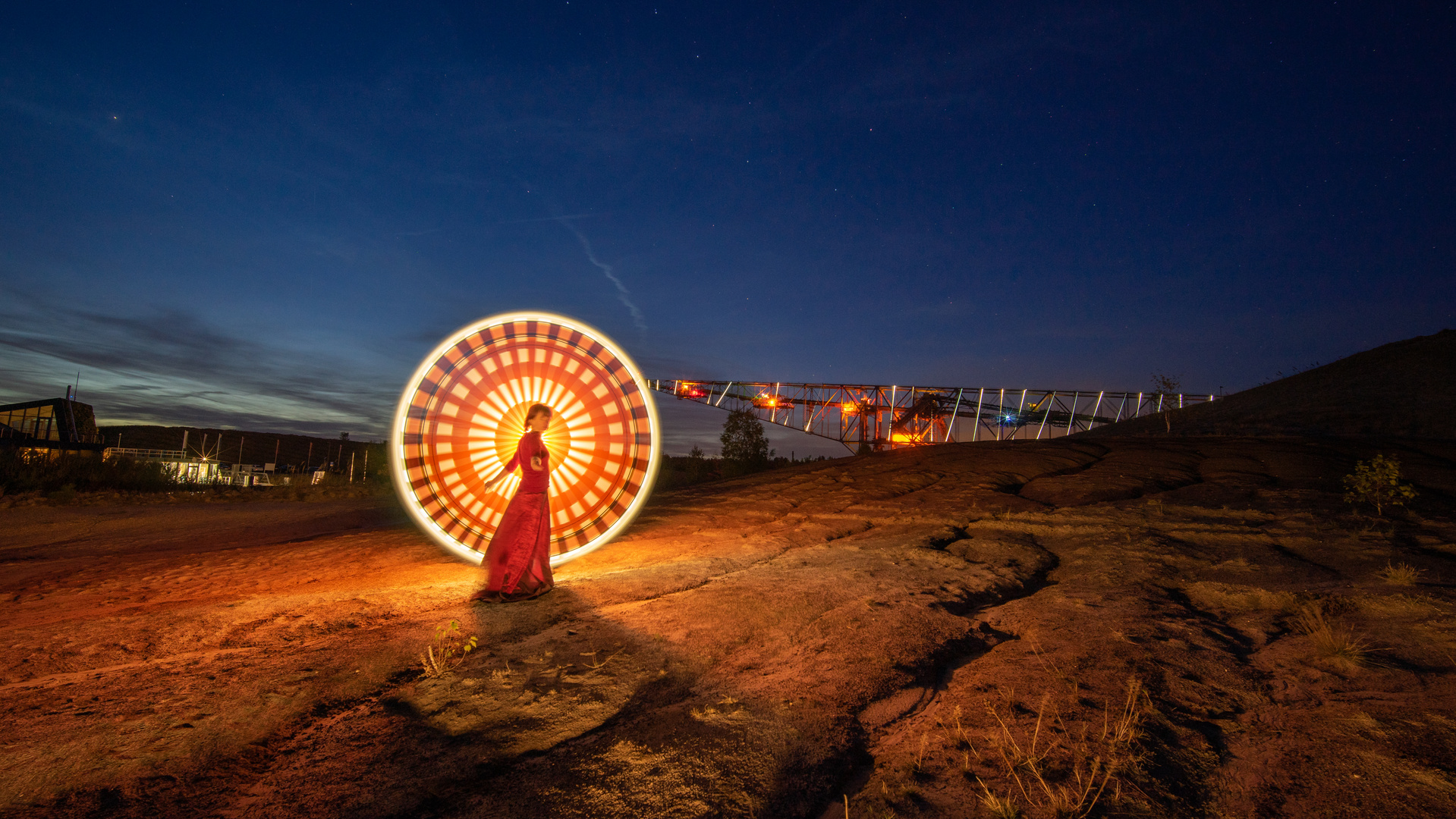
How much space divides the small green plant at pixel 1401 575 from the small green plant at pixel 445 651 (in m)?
8.22

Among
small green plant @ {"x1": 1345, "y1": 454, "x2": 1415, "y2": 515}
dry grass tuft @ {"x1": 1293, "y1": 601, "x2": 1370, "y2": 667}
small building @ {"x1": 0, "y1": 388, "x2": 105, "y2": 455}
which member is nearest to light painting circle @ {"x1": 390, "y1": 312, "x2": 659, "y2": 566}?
dry grass tuft @ {"x1": 1293, "y1": 601, "x2": 1370, "y2": 667}

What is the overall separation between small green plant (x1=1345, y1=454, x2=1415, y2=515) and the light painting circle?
10.9m

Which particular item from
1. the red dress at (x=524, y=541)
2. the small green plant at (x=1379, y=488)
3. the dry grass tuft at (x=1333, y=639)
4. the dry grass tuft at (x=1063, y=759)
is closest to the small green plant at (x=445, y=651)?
the red dress at (x=524, y=541)

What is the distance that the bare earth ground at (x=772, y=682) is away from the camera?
271cm

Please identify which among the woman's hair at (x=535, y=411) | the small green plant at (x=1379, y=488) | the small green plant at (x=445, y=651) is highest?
the woman's hair at (x=535, y=411)

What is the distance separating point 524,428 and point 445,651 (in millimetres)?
4367

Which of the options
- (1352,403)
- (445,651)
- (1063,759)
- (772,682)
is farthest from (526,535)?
(1352,403)

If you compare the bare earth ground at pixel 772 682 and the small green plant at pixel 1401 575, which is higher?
the small green plant at pixel 1401 575

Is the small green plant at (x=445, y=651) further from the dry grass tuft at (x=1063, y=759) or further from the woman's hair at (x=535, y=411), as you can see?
the dry grass tuft at (x=1063, y=759)

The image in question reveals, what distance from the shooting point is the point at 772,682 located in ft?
12.7

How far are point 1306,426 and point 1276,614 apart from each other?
1793 centimetres

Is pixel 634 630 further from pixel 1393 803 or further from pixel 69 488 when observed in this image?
pixel 69 488

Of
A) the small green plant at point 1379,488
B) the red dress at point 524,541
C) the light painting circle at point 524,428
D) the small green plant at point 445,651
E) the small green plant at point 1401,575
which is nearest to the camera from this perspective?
the small green plant at point 445,651

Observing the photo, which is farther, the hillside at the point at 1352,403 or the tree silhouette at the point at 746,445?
the tree silhouette at the point at 746,445
